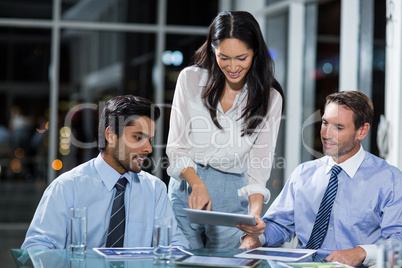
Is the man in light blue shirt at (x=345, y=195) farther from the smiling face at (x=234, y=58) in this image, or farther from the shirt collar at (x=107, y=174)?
the shirt collar at (x=107, y=174)

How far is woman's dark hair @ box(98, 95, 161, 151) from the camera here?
236 cm

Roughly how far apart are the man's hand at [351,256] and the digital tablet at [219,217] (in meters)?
0.38

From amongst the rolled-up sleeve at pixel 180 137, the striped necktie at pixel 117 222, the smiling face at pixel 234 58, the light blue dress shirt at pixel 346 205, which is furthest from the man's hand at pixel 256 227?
the smiling face at pixel 234 58

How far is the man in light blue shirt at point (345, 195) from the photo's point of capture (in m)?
2.28

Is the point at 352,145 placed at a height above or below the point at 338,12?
below

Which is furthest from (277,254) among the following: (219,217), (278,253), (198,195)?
(198,195)

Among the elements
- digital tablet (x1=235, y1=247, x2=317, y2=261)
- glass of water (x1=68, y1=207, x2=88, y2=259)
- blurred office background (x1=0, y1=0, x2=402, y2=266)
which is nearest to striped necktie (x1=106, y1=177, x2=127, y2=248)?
glass of water (x1=68, y1=207, x2=88, y2=259)

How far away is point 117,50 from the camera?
21.9 feet

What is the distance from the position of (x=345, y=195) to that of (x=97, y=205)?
1.07 m

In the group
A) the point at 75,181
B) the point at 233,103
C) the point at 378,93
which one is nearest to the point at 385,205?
the point at 233,103

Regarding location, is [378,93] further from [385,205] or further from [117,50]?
[117,50]

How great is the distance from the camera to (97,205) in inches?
86.9

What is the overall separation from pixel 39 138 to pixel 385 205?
525cm

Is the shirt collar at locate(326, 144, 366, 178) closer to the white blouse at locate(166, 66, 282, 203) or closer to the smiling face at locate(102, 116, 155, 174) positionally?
the white blouse at locate(166, 66, 282, 203)
